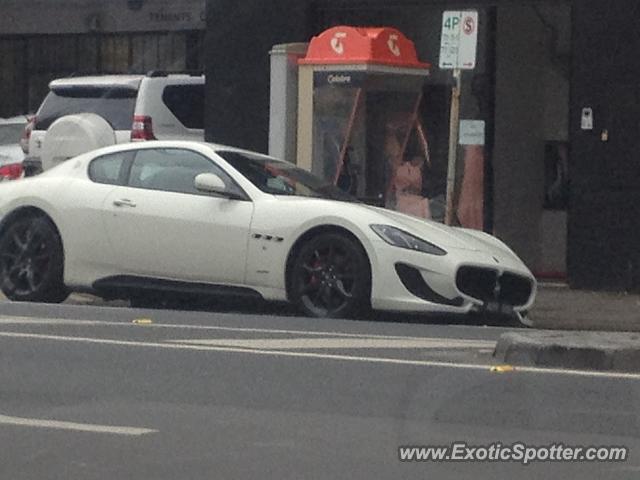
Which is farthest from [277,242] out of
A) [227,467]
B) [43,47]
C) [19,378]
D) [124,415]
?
[43,47]

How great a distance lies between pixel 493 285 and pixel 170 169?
9.35ft

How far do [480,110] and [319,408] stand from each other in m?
10.5

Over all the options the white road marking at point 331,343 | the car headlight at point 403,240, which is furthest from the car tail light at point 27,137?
the white road marking at point 331,343

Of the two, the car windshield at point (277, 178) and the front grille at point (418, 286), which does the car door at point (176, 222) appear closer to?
the car windshield at point (277, 178)

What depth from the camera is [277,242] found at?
45.9 ft

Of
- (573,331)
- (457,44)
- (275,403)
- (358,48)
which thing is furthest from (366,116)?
(275,403)

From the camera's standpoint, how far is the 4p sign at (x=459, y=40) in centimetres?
1620

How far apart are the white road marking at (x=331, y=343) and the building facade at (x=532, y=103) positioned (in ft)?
19.9

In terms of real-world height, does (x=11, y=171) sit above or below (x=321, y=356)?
above

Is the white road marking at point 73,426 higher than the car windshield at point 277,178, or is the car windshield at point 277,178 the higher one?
the car windshield at point 277,178

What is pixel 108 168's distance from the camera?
15.1 metres

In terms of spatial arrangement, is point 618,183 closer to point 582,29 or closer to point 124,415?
point 582,29

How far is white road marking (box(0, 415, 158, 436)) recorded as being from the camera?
8.74m

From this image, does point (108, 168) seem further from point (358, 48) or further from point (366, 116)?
point (366, 116)
